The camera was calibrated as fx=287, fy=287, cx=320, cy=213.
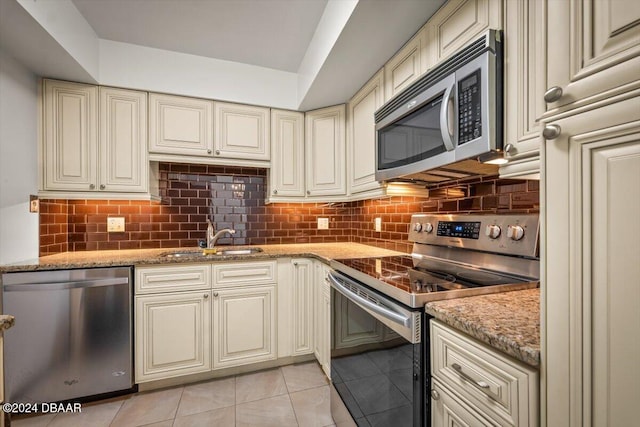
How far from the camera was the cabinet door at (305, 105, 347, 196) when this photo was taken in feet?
7.89

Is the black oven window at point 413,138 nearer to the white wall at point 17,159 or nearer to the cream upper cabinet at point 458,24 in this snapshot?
the cream upper cabinet at point 458,24

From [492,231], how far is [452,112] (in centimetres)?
56

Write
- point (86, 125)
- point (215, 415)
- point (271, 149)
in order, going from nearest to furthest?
point (215, 415), point (86, 125), point (271, 149)

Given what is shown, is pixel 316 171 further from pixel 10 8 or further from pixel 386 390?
pixel 10 8

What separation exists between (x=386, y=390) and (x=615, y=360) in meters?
0.79

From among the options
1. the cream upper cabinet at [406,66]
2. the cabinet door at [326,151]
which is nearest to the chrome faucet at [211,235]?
the cabinet door at [326,151]

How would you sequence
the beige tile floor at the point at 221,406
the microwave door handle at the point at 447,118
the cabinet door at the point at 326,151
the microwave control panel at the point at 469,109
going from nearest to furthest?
1. the microwave control panel at the point at 469,109
2. the microwave door handle at the point at 447,118
3. the beige tile floor at the point at 221,406
4. the cabinet door at the point at 326,151

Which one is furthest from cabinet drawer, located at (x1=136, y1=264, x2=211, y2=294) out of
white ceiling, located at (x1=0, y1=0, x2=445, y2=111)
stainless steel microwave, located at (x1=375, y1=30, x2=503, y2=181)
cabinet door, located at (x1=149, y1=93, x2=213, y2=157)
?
stainless steel microwave, located at (x1=375, y1=30, x2=503, y2=181)

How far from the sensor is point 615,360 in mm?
472

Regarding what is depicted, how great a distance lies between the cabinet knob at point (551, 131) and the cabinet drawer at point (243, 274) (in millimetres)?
1842

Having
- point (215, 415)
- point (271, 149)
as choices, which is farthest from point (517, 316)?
point (271, 149)

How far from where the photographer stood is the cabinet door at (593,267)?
458 mm

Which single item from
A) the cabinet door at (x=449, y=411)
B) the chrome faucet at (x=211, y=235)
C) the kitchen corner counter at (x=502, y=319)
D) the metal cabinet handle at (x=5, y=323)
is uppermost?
the chrome faucet at (x=211, y=235)

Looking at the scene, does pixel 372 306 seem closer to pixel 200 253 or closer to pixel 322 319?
pixel 322 319
